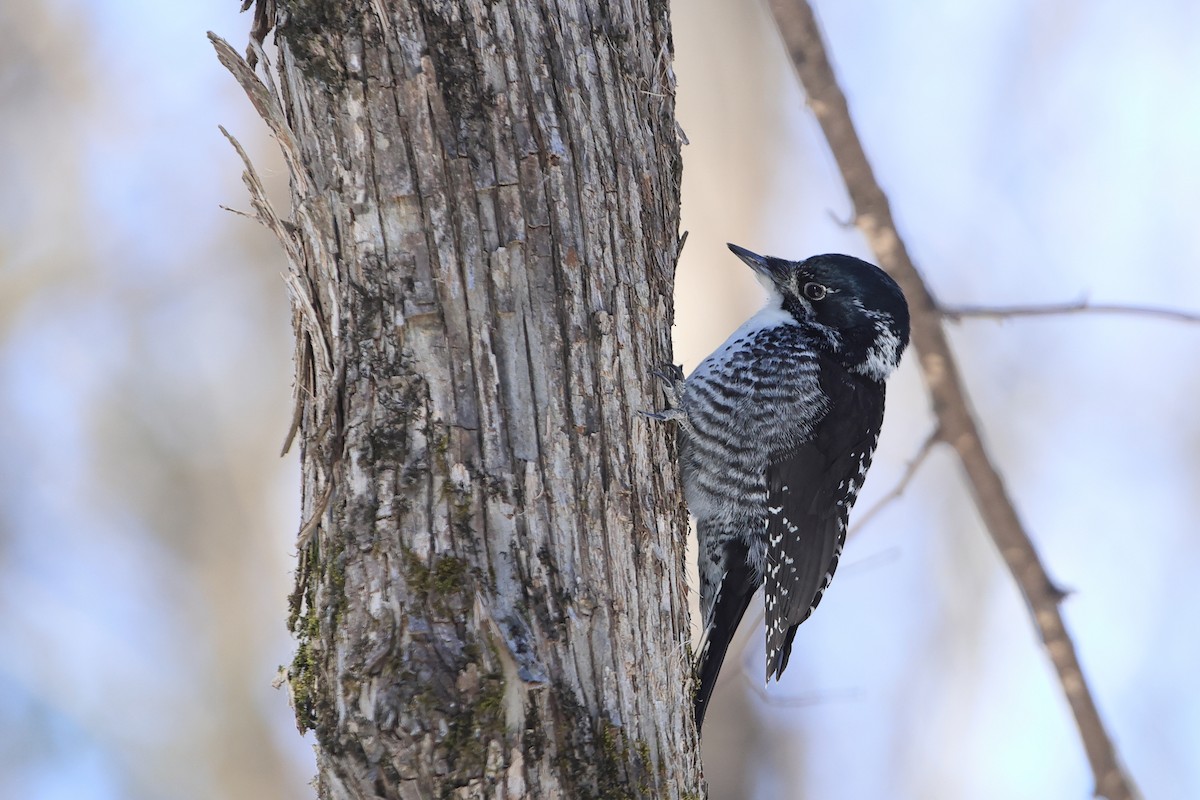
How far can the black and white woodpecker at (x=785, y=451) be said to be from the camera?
3.24 metres

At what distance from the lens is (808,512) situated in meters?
3.32

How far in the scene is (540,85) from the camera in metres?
2.06

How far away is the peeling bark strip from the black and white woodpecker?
1111 mm

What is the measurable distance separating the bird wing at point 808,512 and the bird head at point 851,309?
6.4 inches

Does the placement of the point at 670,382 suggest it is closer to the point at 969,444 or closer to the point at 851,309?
the point at 969,444

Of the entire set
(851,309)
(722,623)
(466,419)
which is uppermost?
(851,309)

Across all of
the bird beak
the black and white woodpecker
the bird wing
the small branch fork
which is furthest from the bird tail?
the bird beak

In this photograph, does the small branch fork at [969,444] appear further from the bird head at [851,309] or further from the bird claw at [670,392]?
the bird claw at [670,392]

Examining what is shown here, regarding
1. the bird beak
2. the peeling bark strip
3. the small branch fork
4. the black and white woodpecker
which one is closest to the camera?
the peeling bark strip

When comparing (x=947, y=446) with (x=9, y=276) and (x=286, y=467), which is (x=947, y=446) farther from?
(x=9, y=276)

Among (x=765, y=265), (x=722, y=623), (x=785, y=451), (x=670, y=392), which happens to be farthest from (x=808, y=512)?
(x=670, y=392)

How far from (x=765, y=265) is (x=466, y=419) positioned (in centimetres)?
202

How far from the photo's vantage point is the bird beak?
3660 millimetres

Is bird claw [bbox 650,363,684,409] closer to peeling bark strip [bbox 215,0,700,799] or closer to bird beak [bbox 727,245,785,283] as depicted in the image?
peeling bark strip [bbox 215,0,700,799]
